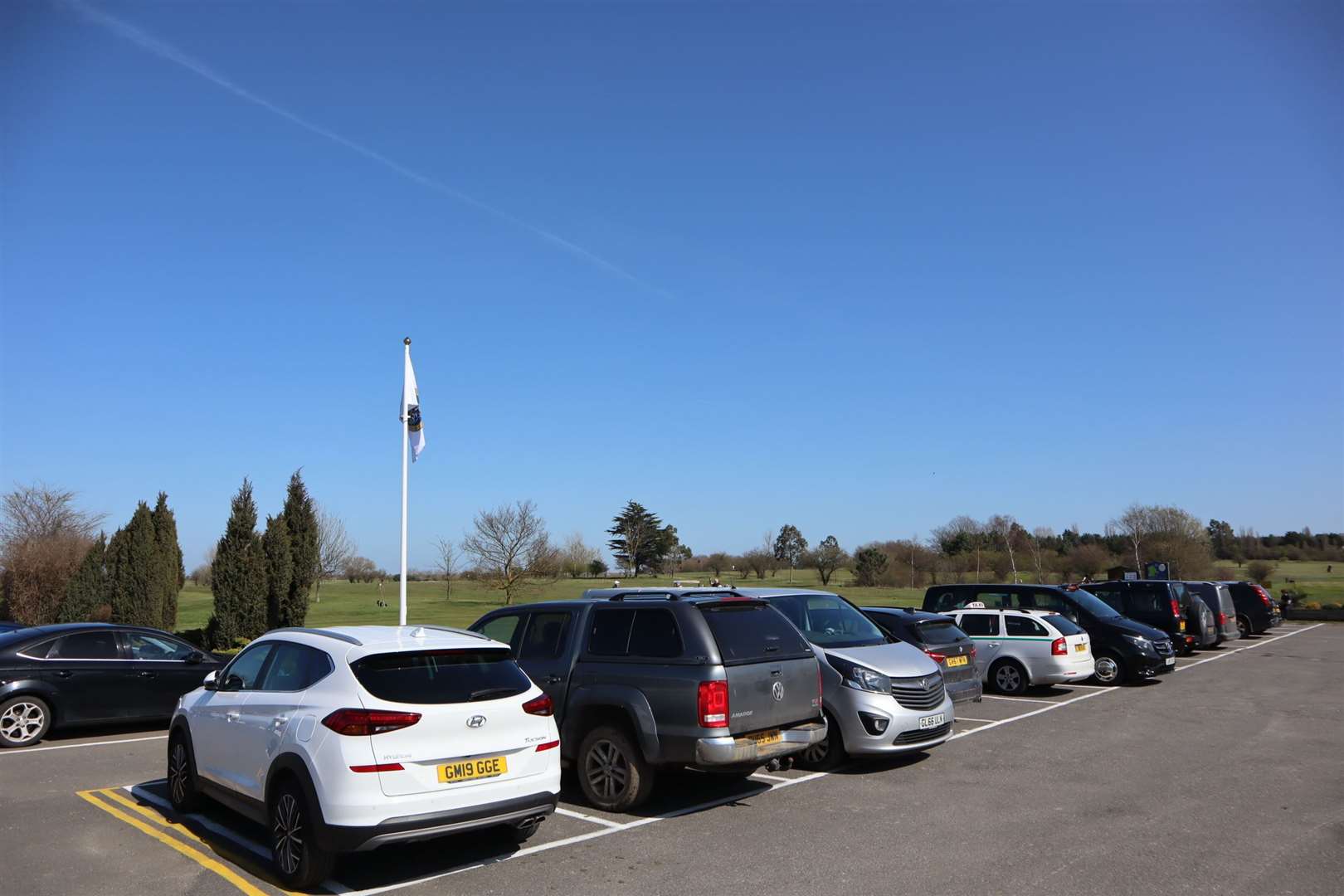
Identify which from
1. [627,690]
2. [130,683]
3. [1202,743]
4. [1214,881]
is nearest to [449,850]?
[627,690]

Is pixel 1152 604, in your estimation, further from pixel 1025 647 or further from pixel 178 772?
pixel 178 772

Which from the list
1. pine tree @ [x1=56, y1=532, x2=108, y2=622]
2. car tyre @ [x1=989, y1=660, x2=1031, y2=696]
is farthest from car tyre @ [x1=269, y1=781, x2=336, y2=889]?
pine tree @ [x1=56, y1=532, x2=108, y2=622]

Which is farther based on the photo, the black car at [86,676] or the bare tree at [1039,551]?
the bare tree at [1039,551]

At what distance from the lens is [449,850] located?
690 cm

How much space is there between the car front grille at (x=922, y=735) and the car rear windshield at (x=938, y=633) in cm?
178

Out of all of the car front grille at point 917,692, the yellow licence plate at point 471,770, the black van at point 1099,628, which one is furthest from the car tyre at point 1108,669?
the yellow licence plate at point 471,770

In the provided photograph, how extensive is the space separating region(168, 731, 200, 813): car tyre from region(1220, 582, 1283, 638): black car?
31.2 m

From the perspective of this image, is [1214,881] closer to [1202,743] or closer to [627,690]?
[627,690]

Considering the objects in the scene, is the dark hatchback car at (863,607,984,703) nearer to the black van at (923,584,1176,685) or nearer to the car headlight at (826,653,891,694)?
the car headlight at (826,653,891,694)

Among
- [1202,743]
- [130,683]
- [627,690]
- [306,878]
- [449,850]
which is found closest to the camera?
[306,878]

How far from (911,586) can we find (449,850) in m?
72.4

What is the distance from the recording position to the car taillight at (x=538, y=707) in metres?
6.50

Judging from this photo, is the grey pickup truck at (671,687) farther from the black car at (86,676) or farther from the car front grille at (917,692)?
the black car at (86,676)

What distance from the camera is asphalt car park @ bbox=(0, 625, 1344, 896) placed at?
6.13 meters
